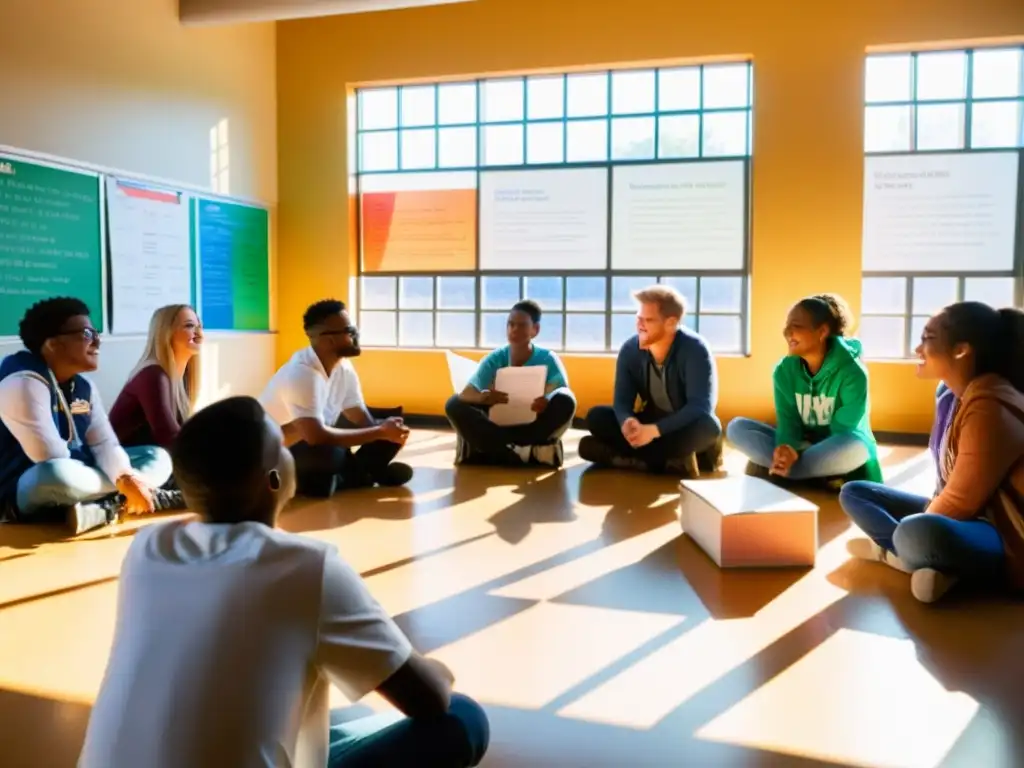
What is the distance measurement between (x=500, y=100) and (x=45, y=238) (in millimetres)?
3762

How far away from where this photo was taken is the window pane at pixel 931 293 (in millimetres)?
6621

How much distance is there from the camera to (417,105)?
7668mm

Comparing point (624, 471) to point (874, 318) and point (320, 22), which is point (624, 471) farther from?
point (320, 22)

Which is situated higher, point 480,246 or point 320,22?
point 320,22

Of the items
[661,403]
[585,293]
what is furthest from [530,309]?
[585,293]

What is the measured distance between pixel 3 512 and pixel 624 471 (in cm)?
321

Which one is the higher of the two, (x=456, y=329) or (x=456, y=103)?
(x=456, y=103)

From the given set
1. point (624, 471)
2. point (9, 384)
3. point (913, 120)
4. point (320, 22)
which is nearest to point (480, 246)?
point (320, 22)

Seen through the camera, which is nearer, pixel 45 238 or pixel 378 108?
pixel 45 238

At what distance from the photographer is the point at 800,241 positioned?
6715mm

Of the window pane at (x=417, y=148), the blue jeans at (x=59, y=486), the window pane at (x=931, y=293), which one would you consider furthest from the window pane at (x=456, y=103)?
the blue jeans at (x=59, y=486)

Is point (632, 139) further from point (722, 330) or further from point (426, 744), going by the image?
point (426, 744)

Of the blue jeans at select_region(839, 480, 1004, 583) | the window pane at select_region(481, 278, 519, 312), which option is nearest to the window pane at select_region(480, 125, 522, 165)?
the window pane at select_region(481, 278, 519, 312)

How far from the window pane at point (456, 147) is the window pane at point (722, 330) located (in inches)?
94.0
